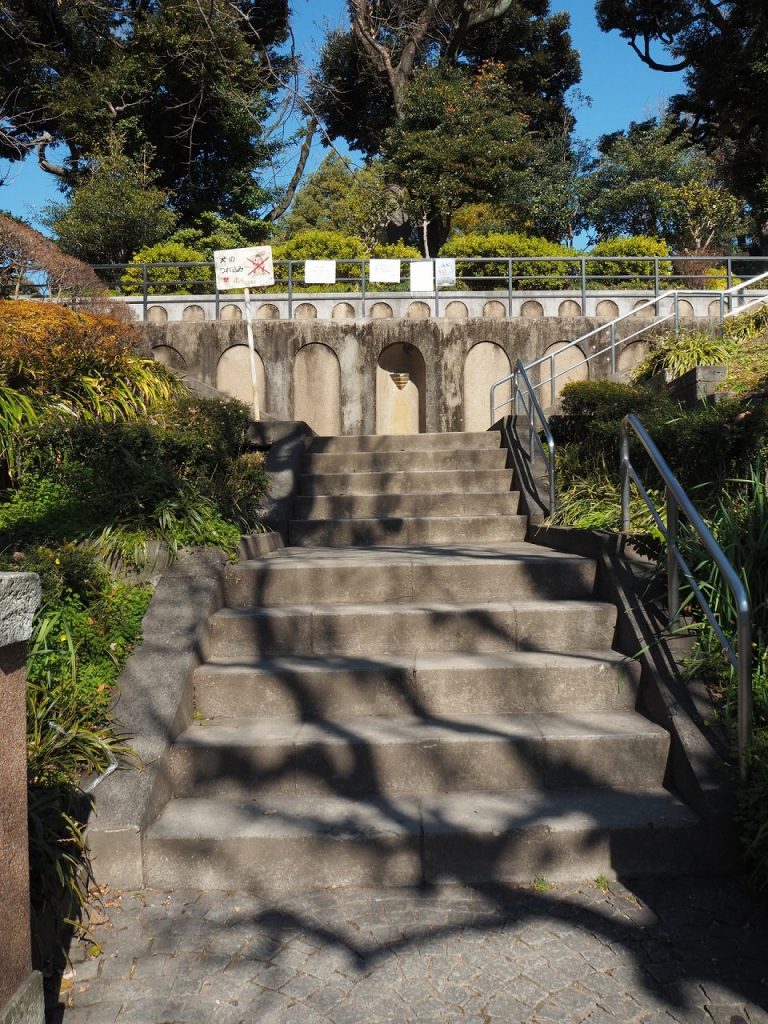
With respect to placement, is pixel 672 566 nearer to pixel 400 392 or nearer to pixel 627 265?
pixel 400 392

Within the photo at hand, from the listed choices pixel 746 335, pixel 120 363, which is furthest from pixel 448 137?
pixel 120 363

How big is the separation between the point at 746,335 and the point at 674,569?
621 cm

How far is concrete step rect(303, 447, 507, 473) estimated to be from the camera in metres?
7.09

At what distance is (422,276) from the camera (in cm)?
1278

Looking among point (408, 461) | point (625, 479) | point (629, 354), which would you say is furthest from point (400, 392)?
point (625, 479)

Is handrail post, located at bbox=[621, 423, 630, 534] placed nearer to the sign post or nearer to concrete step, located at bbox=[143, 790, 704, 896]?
concrete step, located at bbox=[143, 790, 704, 896]

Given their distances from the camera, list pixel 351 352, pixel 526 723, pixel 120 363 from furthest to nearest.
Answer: pixel 351 352, pixel 120 363, pixel 526 723

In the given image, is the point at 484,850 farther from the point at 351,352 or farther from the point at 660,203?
the point at 660,203

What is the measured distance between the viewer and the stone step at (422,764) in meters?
3.34

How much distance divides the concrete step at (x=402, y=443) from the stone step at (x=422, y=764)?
4.40m

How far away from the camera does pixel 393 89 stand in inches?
835

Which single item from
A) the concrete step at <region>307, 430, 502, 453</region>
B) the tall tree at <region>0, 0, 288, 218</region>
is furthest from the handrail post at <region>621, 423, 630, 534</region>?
the tall tree at <region>0, 0, 288, 218</region>

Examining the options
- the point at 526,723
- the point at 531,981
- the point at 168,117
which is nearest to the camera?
the point at 531,981

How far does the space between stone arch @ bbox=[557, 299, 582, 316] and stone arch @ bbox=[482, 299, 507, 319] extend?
0.97 metres
